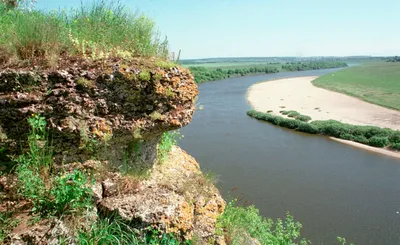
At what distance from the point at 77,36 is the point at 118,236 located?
271cm

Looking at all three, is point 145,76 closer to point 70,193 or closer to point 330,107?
point 70,193

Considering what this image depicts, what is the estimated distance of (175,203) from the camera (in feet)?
12.2

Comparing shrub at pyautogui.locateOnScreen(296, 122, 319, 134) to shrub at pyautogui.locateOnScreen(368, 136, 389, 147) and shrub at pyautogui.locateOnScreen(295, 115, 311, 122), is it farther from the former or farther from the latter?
shrub at pyautogui.locateOnScreen(368, 136, 389, 147)

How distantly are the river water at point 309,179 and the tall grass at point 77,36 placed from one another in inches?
371

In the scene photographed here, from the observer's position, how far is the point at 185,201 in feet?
12.9

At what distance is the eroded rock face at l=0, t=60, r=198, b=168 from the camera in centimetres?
333

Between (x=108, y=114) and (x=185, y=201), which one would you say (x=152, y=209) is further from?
(x=108, y=114)

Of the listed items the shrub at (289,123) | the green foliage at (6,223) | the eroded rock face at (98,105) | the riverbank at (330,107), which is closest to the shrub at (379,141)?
the riverbank at (330,107)

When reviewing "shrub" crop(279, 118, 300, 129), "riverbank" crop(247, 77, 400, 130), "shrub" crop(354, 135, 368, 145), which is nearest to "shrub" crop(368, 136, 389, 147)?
"shrub" crop(354, 135, 368, 145)

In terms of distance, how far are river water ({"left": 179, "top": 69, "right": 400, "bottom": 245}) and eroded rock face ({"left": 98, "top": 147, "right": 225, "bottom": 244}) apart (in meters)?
7.64

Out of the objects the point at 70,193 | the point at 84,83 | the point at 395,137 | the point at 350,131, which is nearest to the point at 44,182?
the point at 70,193

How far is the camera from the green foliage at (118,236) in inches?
124

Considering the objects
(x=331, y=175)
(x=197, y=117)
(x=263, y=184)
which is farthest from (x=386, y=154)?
(x=197, y=117)

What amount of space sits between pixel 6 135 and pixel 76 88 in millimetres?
940
